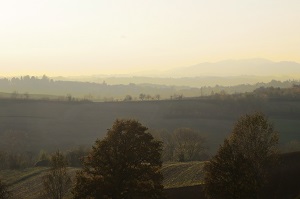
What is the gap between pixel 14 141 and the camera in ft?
472

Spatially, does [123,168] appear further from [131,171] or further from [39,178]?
[39,178]

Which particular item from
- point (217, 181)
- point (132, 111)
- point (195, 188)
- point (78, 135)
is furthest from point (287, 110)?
point (217, 181)

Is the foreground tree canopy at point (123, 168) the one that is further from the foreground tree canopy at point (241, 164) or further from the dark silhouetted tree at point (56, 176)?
the dark silhouetted tree at point (56, 176)

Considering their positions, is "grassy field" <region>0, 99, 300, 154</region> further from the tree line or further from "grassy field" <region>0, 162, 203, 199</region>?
the tree line

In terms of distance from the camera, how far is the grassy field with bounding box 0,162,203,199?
65.3 metres

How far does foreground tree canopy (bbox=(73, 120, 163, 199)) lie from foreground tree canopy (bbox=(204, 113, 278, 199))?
783cm

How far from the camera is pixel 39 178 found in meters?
83.4

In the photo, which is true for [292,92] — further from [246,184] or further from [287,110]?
[246,184]

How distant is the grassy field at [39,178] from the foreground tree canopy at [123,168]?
26.5m

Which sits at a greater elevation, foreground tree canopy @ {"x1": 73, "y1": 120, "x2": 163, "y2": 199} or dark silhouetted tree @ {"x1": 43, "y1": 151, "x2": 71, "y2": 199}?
foreground tree canopy @ {"x1": 73, "y1": 120, "x2": 163, "y2": 199}

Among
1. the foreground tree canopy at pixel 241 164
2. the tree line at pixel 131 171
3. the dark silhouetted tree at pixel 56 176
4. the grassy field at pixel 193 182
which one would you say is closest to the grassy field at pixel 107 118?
the grassy field at pixel 193 182

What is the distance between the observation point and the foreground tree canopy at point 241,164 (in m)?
39.9

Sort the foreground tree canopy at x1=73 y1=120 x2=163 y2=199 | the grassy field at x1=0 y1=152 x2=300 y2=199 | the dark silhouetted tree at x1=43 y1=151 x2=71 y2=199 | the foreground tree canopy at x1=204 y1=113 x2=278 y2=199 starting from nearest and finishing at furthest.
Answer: the foreground tree canopy at x1=73 y1=120 x2=163 y2=199
the foreground tree canopy at x1=204 y1=113 x2=278 y2=199
the dark silhouetted tree at x1=43 y1=151 x2=71 y2=199
the grassy field at x1=0 y1=152 x2=300 y2=199

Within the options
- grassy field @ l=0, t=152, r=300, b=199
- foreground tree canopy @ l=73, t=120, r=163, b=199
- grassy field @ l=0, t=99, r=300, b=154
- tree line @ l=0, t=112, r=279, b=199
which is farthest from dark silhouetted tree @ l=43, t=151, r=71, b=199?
grassy field @ l=0, t=99, r=300, b=154
